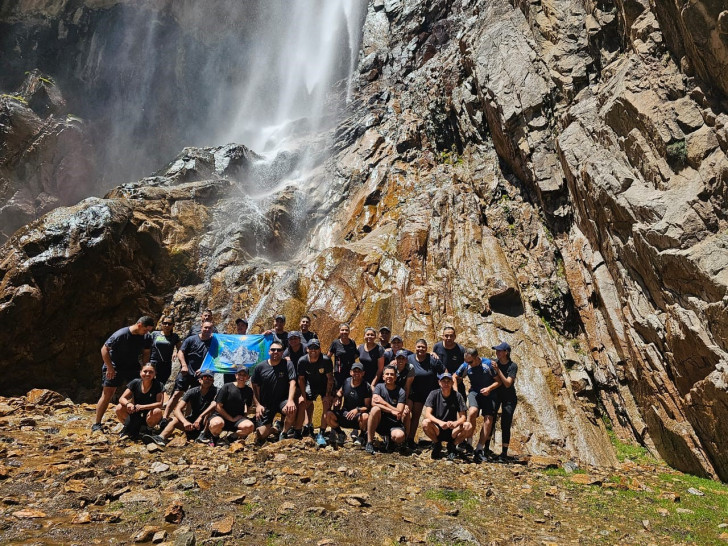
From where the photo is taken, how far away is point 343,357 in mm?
9539

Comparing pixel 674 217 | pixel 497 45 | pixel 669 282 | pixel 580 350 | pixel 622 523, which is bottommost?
pixel 622 523

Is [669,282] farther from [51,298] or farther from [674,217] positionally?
[51,298]

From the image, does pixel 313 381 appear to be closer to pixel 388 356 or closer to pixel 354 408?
pixel 354 408

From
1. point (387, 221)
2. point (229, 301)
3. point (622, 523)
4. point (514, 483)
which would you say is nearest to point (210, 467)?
point (514, 483)

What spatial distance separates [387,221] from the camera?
19.5 metres

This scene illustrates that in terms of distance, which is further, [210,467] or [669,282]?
[669,282]

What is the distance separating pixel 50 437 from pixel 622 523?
31.3 ft

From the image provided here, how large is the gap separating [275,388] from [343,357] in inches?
60.4

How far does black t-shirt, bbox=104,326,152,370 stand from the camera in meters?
8.95

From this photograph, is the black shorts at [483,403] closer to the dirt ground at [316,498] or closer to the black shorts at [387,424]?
the dirt ground at [316,498]

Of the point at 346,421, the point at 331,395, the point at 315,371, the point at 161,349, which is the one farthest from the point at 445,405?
the point at 161,349

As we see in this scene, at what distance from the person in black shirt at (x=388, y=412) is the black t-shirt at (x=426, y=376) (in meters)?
0.60

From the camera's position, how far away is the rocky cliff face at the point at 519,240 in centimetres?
900

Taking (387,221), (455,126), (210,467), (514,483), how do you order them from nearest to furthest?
(210,467)
(514,483)
(387,221)
(455,126)
